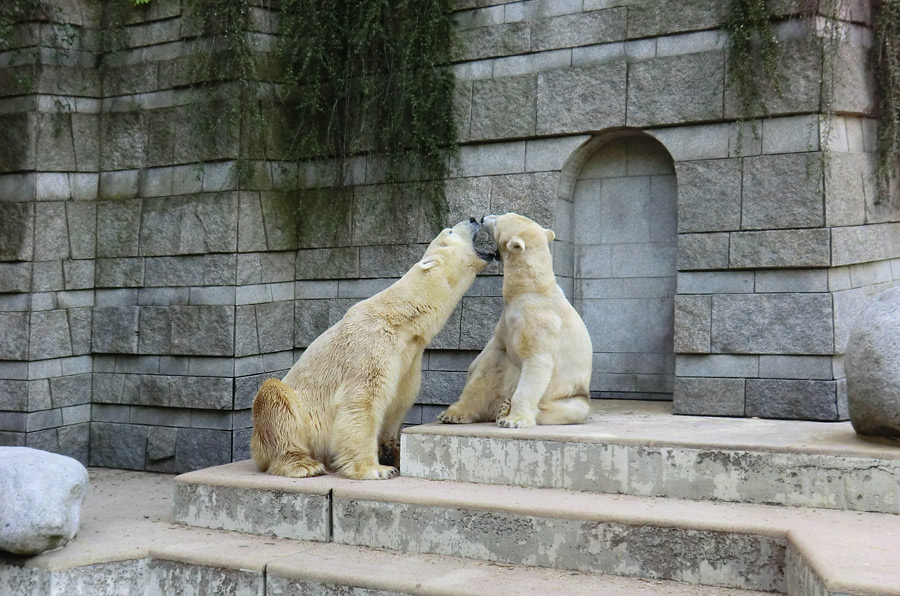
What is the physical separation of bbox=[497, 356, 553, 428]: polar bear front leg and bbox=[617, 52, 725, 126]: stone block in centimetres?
226

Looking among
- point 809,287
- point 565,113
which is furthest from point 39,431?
point 809,287

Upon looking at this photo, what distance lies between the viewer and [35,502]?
186 inches

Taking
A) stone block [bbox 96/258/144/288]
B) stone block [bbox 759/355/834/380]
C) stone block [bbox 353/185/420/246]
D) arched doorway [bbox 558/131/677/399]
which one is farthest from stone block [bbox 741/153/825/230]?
stone block [bbox 96/258/144/288]

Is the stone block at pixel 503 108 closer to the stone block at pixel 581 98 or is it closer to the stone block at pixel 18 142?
the stone block at pixel 581 98

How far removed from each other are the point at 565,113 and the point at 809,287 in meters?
2.23

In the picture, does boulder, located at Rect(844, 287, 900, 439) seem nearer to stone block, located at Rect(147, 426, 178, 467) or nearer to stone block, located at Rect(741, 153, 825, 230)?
stone block, located at Rect(741, 153, 825, 230)

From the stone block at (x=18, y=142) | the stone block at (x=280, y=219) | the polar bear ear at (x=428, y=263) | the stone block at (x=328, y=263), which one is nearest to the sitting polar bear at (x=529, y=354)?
the polar bear ear at (x=428, y=263)

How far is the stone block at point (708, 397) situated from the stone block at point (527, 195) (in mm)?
1638

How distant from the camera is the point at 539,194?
7035 millimetres

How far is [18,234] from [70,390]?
4.70ft

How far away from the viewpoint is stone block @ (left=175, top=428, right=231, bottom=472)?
24.7 feet

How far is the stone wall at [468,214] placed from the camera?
619 cm

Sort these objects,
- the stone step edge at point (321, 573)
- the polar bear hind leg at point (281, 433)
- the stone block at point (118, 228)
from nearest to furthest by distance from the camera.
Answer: the stone step edge at point (321, 573) < the polar bear hind leg at point (281, 433) < the stone block at point (118, 228)

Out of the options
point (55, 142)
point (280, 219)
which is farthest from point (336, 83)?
point (55, 142)
